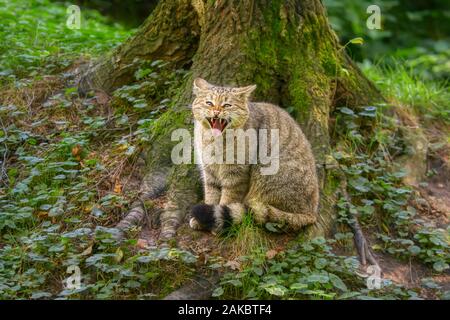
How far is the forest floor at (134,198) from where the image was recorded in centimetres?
387

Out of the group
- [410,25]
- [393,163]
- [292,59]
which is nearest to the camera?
[292,59]

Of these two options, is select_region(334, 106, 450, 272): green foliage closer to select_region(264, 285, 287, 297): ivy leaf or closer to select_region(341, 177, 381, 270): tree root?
select_region(341, 177, 381, 270): tree root

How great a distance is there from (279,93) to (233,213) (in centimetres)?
135

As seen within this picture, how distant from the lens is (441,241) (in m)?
4.73

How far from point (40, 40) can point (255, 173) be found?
3560 millimetres

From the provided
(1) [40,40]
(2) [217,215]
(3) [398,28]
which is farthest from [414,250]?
(3) [398,28]

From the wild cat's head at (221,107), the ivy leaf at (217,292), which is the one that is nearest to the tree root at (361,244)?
the wild cat's head at (221,107)

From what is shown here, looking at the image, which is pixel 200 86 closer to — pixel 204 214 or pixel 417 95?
pixel 204 214

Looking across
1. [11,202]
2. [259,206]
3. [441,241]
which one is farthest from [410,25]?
[11,202]

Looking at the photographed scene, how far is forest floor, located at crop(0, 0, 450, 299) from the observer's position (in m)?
3.87

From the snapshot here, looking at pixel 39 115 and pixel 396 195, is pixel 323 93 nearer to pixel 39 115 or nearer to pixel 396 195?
pixel 396 195

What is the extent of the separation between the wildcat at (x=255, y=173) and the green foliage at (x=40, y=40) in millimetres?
2406

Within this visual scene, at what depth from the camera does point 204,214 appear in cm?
405

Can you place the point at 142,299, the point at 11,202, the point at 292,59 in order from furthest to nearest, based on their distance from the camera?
the point at 292,59 < the point at 11,202 < the point at 142,299
